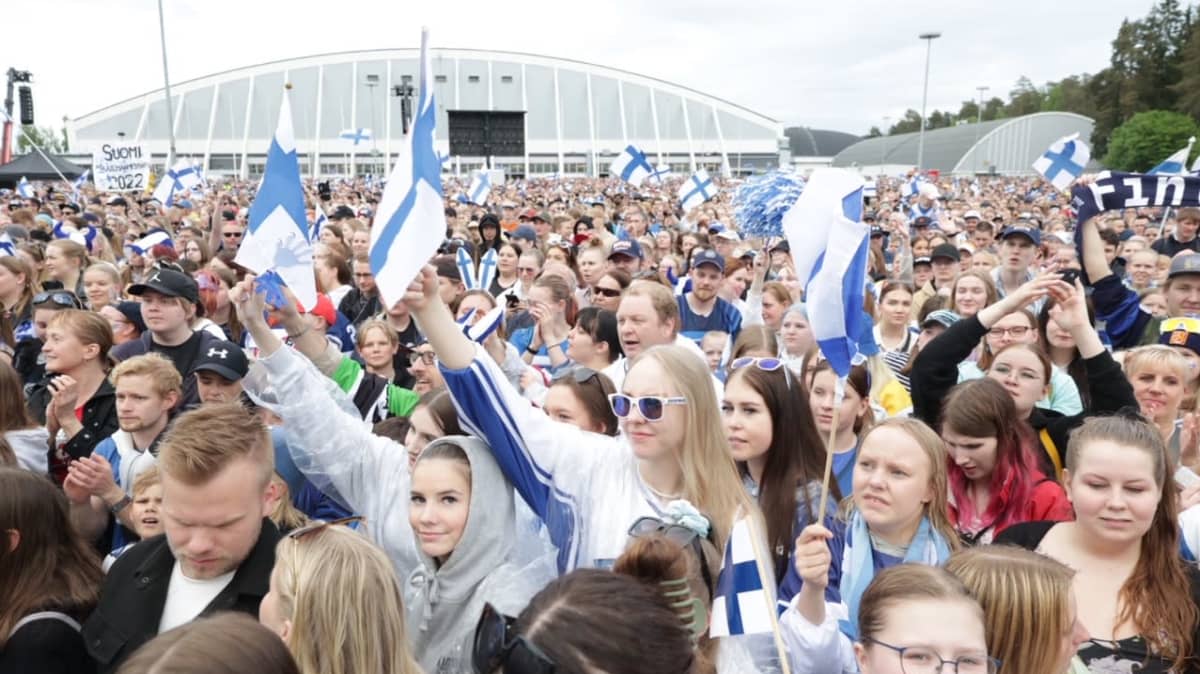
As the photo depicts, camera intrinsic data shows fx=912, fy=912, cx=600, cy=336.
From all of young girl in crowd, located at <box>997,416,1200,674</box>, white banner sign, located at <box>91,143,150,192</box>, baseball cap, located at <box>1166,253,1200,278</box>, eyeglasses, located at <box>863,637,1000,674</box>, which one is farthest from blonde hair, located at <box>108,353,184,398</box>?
white banner sign, located at <box>91,143,150,192</box>

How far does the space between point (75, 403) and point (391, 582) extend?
310 centimetres

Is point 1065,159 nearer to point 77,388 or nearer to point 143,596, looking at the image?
point 77,388

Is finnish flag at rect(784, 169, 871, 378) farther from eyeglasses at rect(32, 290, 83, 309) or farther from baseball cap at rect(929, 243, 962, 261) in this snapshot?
baseball cap at rect(929, 243, 962, 261)

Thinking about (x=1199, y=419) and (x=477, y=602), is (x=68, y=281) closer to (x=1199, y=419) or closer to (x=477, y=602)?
(x=477, y=602)

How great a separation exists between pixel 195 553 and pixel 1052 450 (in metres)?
3.51

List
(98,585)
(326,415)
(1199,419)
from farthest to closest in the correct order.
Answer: (1199,419) → (326,415) → (98,585)

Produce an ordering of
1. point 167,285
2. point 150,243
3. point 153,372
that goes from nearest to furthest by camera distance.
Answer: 1. point 153,372
2. point 167,285
3. point 150,243

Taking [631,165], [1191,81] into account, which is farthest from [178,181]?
[1191,81]

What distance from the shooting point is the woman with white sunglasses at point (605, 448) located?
258cm

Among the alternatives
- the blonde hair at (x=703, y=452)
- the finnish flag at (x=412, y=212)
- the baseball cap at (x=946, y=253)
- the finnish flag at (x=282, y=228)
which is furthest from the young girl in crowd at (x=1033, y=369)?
the baseball cap at (x=946, y=253)

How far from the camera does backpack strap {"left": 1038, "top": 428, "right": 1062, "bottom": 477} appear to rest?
3984mm

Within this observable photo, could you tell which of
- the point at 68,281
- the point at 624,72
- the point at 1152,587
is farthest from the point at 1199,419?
the point at 624,72

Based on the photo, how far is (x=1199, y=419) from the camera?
Answer: 3836mm

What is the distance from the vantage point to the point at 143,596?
2439mm
